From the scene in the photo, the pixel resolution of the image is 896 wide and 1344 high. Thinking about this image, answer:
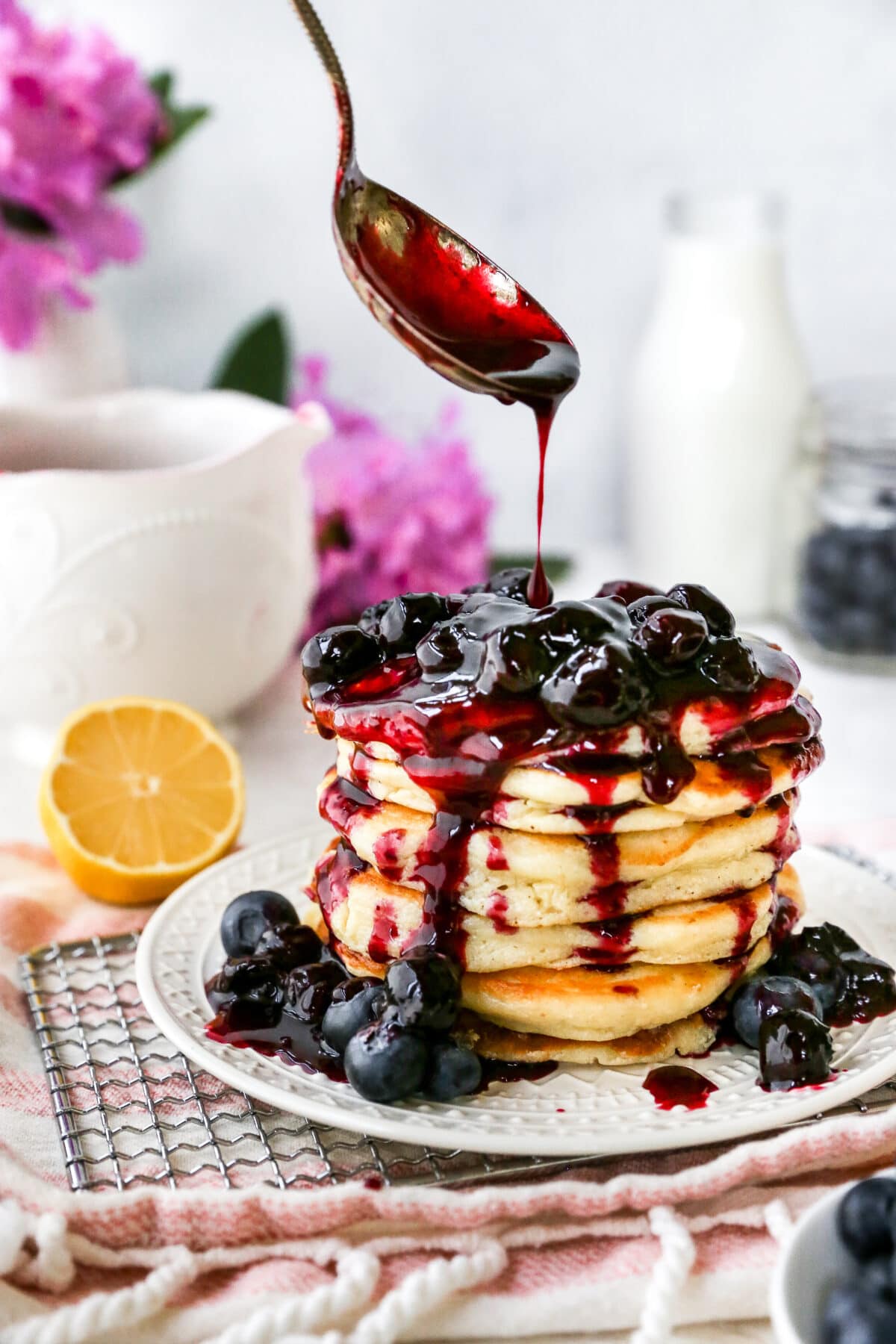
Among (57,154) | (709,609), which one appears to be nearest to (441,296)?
(709,609)

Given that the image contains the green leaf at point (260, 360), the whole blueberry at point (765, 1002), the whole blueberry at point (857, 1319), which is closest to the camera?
the whole blueberry at point (857, 1319)

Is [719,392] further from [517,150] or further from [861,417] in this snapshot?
[517,150]

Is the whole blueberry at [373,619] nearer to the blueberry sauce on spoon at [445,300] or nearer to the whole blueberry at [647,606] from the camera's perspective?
the blueberry sauce on spoon at [445,300]

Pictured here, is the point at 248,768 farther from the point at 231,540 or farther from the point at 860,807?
the point at 860,807

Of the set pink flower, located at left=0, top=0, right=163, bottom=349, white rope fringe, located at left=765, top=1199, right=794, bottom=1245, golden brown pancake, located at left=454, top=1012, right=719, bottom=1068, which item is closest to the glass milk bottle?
pink flower, located at left=0, top=0, right=163, bottom=349

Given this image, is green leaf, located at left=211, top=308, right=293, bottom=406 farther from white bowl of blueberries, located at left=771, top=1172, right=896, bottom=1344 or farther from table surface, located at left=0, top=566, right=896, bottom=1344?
white bowl of blueberries, located at left=771, top=1172, right=896, bottom=1344

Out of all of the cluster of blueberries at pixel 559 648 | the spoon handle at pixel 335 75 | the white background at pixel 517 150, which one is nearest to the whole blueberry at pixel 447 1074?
the cluster of blueberries at pixel 559 648

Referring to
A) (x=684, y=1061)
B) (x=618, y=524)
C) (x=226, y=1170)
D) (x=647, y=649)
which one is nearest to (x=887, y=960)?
(x=684, y=1061)
